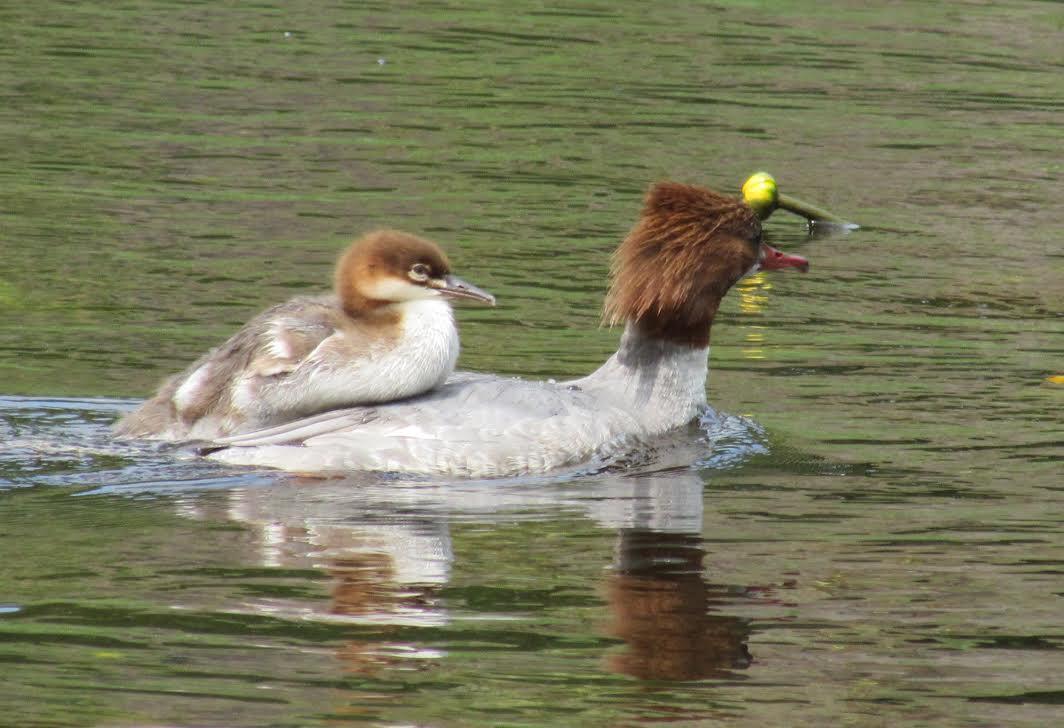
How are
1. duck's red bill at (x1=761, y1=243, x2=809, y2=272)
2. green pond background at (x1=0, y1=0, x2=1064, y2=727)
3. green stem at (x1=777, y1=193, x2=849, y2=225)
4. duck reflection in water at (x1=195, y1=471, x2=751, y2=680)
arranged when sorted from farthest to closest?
green stem at (x1=777, y1=193, x2=849, y2=225), duck's red bill at (x1=761, y1=243, x2=809, y2=272), duck reflection in water at (x1=195, y1=471, x2=751, y2=680), green pond background at (x1=0, y1=0, x2=1064, y2=727)

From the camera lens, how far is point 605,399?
9.57 meters

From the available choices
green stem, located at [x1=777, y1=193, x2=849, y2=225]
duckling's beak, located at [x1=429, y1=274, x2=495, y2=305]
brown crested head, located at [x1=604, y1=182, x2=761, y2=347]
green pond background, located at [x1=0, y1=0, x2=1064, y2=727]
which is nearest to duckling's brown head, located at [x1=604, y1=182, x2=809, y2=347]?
brown crested head, located at [x1=604, y1=182, x2=761, y2=347]

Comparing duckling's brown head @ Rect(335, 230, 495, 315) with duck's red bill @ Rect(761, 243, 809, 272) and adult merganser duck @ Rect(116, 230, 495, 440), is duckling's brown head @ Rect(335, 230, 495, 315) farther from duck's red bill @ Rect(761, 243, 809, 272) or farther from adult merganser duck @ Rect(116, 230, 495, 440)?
duck's red bill @ Rect(761, 243, 809, 272)

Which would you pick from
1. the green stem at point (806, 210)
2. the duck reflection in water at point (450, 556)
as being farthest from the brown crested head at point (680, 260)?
the green stem at point (806, 210)

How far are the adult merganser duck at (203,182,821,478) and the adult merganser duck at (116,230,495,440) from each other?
0.39 ft

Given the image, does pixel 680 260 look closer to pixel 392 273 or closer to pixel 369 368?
pixel 392 273

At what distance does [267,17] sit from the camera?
2136 cm

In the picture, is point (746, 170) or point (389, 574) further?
point (746, 170)

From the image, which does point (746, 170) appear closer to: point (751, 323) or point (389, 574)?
point (751, 323)

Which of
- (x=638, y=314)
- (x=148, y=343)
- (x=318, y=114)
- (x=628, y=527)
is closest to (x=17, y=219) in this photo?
(x=148, y=343)

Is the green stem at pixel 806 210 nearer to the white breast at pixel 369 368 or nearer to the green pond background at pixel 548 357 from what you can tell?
the green pond background at pixel 548 357

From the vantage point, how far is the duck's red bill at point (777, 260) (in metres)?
9.90

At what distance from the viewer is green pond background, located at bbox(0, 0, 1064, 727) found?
6289mm

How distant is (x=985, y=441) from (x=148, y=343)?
4.55 metres
